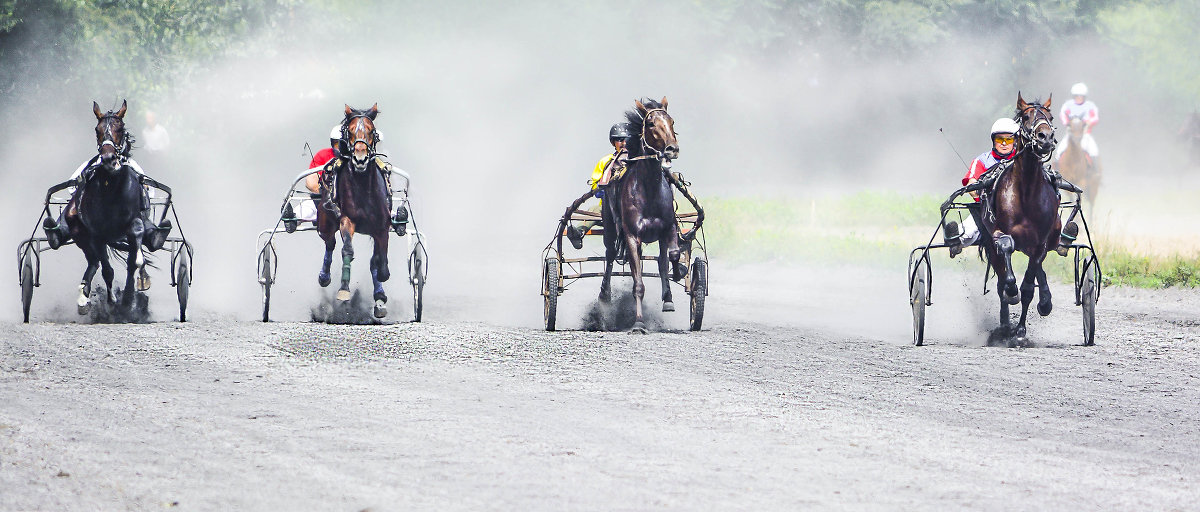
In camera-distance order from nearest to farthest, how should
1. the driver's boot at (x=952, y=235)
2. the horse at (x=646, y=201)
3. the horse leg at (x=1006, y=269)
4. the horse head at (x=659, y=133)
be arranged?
the horse leg at (x=1006, y=269)
the horse head at (x=659, y=133)
the horse at (x=646, y=201)
the driver's boot at (x=952, y=235)

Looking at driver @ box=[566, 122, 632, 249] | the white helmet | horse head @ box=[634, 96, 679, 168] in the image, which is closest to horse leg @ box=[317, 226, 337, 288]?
driver @ box=[566, 122, 632, 249]

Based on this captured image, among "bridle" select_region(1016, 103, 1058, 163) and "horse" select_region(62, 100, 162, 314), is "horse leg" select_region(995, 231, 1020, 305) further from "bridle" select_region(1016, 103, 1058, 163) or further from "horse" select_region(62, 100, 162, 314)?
"horse" select_region(62, 100, 162, 314)

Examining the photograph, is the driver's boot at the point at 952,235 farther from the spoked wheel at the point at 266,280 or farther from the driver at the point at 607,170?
the spoked wheel at the point at 266,280

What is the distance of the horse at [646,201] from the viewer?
13859mm

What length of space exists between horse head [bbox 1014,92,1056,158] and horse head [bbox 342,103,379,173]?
636cm

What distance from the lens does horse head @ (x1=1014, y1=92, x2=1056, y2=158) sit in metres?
13.1

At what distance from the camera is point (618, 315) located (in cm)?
1586

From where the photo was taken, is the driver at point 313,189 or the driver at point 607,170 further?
Answer: the driver at point 313,189

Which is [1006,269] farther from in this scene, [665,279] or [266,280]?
[266,280]

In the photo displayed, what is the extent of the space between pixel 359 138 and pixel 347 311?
7.99 ft

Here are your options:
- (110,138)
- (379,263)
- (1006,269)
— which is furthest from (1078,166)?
(110,138)

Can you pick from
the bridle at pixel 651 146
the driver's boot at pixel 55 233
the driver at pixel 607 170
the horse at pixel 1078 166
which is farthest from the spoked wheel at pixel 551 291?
the horse at pixel 1078 166

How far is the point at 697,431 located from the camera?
9.01m

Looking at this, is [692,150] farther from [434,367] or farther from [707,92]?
[434,367]
